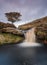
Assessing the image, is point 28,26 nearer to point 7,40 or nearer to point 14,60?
point 7,40

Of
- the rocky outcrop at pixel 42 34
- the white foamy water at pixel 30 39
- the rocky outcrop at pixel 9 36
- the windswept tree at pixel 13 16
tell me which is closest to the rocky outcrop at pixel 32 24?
the white foamy water at pixel 30 39

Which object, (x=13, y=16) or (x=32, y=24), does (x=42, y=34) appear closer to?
(x=32, y=24)

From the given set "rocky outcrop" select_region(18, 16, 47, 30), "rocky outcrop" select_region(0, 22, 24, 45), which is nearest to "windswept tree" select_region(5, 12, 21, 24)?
"rocky outcrop" select_region(18, 16, 47, 30)

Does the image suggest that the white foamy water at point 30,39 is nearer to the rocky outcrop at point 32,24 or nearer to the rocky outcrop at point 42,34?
the rocky outcrop at point 42,34

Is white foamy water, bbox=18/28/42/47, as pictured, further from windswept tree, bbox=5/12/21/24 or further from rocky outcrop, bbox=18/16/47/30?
windswept tree, bbox=5/12/21/24

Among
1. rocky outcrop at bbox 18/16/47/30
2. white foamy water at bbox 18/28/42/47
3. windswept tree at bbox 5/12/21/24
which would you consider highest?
windswept tree at bbox 5/12/21/24

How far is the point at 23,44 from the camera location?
→ 18219mm

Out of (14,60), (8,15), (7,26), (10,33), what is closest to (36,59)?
(14,60)

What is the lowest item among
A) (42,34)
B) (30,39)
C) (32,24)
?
(30,39)

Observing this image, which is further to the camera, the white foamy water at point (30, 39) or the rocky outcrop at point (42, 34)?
the white foamy water at point (30, 39)

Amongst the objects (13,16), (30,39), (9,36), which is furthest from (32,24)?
(13,16)

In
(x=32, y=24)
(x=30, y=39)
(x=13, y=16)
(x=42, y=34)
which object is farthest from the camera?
(x=13, y=16)

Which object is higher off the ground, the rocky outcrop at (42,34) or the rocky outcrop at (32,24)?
the rocky outcrop at (32,24)

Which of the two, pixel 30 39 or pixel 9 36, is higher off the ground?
pixel 9 36
